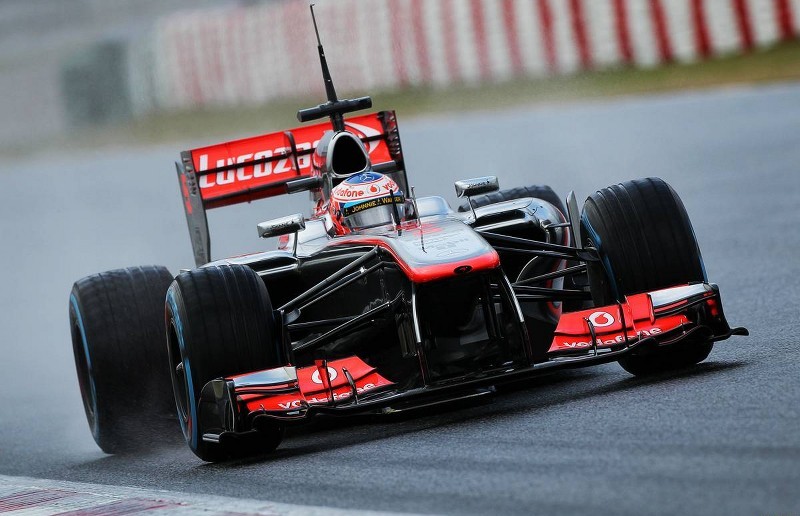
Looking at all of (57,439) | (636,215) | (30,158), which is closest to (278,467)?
(636,215)

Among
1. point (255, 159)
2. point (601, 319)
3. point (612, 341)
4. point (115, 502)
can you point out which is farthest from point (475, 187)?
point (115, 502)

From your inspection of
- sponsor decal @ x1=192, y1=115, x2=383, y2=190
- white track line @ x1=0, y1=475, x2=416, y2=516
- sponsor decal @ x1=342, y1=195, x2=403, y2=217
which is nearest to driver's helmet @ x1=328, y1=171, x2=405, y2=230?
sponsor decal @ x1=342, y1=195, x2=403, y2=217

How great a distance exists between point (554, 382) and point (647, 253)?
990 millimetres

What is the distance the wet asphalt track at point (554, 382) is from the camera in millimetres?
5539

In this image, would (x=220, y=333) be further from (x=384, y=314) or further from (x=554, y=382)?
(x=554, y=382)

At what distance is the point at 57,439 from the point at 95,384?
47.9 inches

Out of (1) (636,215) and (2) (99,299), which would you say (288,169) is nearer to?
(2) (99,299)

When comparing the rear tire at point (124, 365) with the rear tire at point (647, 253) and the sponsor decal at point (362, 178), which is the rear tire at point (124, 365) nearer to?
the sponsor decal at point (362, 178)

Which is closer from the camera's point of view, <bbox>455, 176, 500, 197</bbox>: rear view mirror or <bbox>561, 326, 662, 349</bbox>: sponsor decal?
<bbox>561, 326, 662, 349</bbox>: sponsor decal

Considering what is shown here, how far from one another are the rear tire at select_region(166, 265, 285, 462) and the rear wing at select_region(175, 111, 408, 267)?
2.90 meters

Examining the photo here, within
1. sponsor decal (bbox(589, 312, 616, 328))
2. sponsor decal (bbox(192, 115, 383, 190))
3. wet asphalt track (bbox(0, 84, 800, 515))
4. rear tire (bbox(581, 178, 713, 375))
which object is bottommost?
wet asphalt track (bbox(0, 84, 800, 515))

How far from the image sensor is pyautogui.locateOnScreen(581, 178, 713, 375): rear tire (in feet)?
25.7

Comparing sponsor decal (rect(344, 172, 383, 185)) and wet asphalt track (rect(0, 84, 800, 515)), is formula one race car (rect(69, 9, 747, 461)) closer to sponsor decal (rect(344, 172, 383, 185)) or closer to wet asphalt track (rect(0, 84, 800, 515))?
sponsor decal (rect(344, 172, 383, 185))

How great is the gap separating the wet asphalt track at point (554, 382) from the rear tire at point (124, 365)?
0.73 ft
